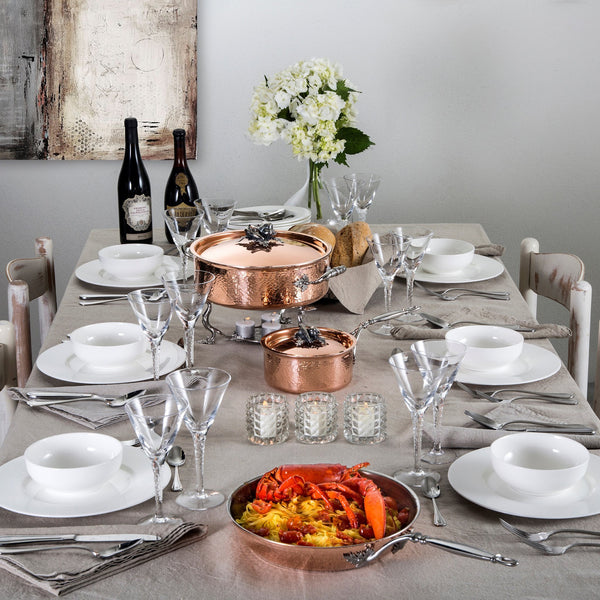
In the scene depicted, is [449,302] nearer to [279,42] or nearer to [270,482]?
[270,482]

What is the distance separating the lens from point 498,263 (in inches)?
88.5

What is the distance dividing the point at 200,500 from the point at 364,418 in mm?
285

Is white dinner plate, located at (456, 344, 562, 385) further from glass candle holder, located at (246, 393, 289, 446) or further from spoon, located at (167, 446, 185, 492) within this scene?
spoon, located at (167, 446, 185, 492)

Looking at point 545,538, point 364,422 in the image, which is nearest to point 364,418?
point 364,422

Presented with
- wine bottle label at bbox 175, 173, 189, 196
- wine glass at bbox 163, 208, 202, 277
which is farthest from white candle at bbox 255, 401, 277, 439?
wine bottle label at bbox 175, 173, 189, 196

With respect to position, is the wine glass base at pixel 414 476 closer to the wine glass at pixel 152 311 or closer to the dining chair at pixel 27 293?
the wine glass at pixel 152 311

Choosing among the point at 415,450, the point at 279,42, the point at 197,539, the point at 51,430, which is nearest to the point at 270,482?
the point at 197,539

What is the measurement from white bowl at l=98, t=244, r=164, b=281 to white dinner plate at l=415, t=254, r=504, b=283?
627 millimetres

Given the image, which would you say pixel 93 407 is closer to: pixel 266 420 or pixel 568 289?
pixel 266 420

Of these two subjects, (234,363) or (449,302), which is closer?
(234,363)

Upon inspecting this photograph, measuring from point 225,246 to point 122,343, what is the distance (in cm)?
26

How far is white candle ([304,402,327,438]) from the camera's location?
4.33 ft

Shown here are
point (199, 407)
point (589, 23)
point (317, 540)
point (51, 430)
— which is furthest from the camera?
point (589, 23)

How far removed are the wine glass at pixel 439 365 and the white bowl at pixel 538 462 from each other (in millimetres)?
100
